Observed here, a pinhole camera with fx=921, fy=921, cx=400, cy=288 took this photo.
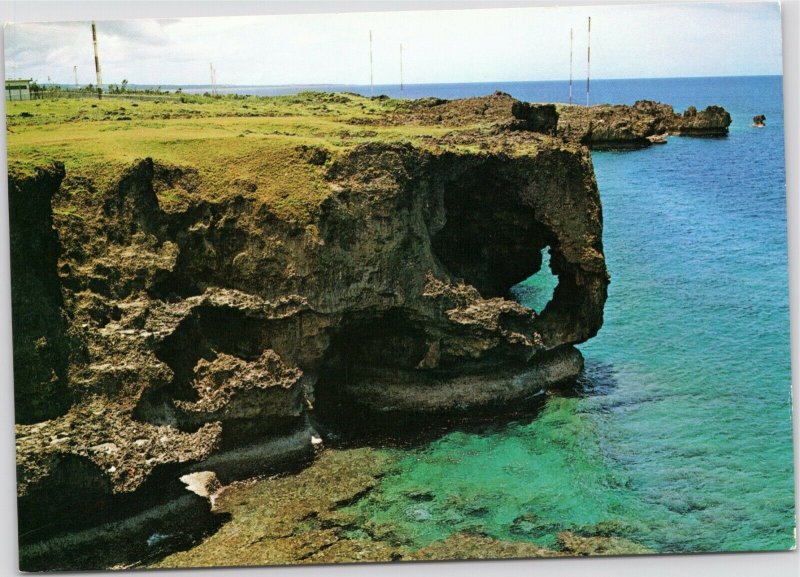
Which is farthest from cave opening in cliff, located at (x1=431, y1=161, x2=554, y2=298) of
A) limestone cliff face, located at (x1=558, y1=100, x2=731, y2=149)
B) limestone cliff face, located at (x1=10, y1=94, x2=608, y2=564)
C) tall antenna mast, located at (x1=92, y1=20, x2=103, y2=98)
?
tall antenna mast, located at (x1=92, y1=20, x2=103, y2=98)

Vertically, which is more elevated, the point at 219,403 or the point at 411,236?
the point at 411,236

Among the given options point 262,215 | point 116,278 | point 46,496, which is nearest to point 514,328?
point 262,215

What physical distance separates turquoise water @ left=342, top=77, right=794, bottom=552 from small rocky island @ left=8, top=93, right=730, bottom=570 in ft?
2.75

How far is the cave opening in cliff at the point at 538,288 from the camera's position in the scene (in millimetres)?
20000

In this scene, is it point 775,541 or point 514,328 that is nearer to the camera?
point 775,541

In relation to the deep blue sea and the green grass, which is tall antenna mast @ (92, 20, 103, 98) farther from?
the deep blue sea

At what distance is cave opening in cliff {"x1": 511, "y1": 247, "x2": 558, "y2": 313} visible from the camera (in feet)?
65.6

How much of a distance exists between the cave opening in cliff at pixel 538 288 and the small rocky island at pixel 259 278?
1.14m

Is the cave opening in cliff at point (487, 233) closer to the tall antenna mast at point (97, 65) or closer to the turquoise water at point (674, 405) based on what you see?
the turquoise water at point (674, 405)

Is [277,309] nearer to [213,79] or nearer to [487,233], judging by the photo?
[213,79]

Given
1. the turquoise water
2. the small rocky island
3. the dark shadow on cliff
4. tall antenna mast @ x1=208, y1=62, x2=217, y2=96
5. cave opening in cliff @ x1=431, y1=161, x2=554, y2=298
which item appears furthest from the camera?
cave opening in cliff @ x1=431, y1=161, x2=554, y2=298

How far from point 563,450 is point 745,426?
3102 millimetres

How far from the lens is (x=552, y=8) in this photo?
14648 millimetres

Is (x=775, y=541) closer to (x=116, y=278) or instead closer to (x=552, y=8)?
(x=552, y=8)
